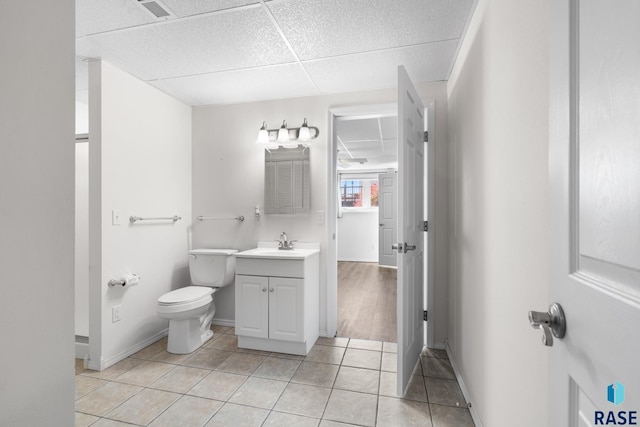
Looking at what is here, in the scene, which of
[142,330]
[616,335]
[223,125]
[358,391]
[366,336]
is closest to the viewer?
[616,335]

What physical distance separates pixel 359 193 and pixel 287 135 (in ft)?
14.5

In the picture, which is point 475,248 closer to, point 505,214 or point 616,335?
point 505,214

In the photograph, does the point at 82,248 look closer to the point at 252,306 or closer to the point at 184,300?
the point at 184,300

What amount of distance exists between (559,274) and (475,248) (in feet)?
3.38

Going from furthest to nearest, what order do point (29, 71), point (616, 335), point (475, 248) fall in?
point (475, 248) → point (29, 71) → point (616, 335)

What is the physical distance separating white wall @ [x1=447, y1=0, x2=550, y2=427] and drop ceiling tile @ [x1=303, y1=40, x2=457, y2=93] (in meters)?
0.23

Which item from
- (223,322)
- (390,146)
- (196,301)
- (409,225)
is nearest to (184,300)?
(196,301)

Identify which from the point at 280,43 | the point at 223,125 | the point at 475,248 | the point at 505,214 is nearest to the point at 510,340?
the point at 505,214

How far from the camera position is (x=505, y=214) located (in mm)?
1162

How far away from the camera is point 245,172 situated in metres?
2.94

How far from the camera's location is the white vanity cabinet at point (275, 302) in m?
2.33

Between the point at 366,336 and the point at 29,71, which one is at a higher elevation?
the point at 29,71

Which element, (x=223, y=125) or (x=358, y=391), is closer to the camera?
(x=358, y=391)

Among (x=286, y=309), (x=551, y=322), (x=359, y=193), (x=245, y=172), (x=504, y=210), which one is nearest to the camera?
(x=551, y=322)
